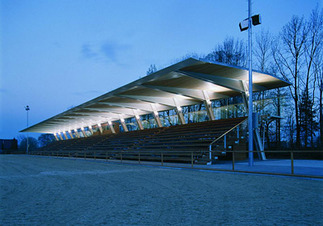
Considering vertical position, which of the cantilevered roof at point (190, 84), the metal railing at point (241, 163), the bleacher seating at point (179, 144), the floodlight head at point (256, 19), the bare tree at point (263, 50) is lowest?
the metal railing at point (241, 163)

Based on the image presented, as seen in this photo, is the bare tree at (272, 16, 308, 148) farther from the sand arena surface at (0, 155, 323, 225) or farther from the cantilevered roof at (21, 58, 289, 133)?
the sand arena surface at (0, 155, 323, 225)

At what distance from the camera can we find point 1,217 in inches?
162

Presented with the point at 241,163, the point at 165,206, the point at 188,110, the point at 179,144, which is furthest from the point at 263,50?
the point at 165,206

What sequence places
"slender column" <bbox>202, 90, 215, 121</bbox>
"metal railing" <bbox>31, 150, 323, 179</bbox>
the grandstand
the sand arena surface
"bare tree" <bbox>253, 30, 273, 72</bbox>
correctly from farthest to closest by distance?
"bare tree" <bbox>253, 30, 273, 72</bbox> < "slender column" <bbox>202, 90, 215, 121</bbox> < the grandstand < "metal railing" <bbox>31, 150, 323, 179</bbox> < the sand arena surface

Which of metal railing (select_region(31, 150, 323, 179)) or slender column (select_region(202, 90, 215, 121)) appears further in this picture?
slender column (select_region(202, 90, 215, 121))

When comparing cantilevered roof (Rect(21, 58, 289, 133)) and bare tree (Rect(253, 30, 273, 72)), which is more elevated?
bare tree (Rect(253, 30, 273, 72))

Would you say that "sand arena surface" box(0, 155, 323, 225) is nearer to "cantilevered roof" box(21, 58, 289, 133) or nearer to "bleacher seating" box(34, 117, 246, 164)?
"bleacher seating" box(34, 117, 246, 164)

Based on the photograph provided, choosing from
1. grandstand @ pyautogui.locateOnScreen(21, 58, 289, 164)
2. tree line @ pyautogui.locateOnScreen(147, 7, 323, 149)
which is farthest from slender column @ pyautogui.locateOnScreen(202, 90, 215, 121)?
tree line @ pyautogui.locateOnScreen(147, 7, 323, 149)

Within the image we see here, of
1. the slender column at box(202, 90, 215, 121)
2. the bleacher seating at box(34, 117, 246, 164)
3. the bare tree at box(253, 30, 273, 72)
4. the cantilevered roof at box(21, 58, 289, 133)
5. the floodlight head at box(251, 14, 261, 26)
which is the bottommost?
the bleacher seating at box(34, 117, 246, 164)

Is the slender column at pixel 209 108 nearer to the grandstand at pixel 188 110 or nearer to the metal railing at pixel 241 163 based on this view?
the grandstand at pixel 188 110

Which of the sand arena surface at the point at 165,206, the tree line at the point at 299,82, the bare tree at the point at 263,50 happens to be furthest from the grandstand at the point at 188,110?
the bare tree at the point at 263,50

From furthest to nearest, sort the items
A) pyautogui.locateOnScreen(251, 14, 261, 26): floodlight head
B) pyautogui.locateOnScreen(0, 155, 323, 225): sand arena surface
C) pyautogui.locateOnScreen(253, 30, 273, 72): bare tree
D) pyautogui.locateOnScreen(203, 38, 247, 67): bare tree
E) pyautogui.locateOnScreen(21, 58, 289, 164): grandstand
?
pyautogui.locateOnScreen(203, 38, 247, 67): bare tree → pyautogui.locateOnScreen(253, 30, 273, 72): bare tree → pyautogui.locateOnScreen(21, 58, 289, 164): grandstand → pyautogui.locateOnScreen(251, 14, 261, 26): floodlight head → pyautogui.locateOnScreen(0, 155, 323, 225): sand arena surface

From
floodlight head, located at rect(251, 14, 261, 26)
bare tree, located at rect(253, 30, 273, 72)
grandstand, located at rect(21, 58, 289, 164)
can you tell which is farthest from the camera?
bare tree, located at rect(253, 30, 273, 72)

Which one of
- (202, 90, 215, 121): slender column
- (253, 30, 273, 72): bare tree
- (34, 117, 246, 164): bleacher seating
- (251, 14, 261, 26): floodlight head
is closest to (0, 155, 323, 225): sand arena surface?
(34, 117, 246, 164): bleacher seating
